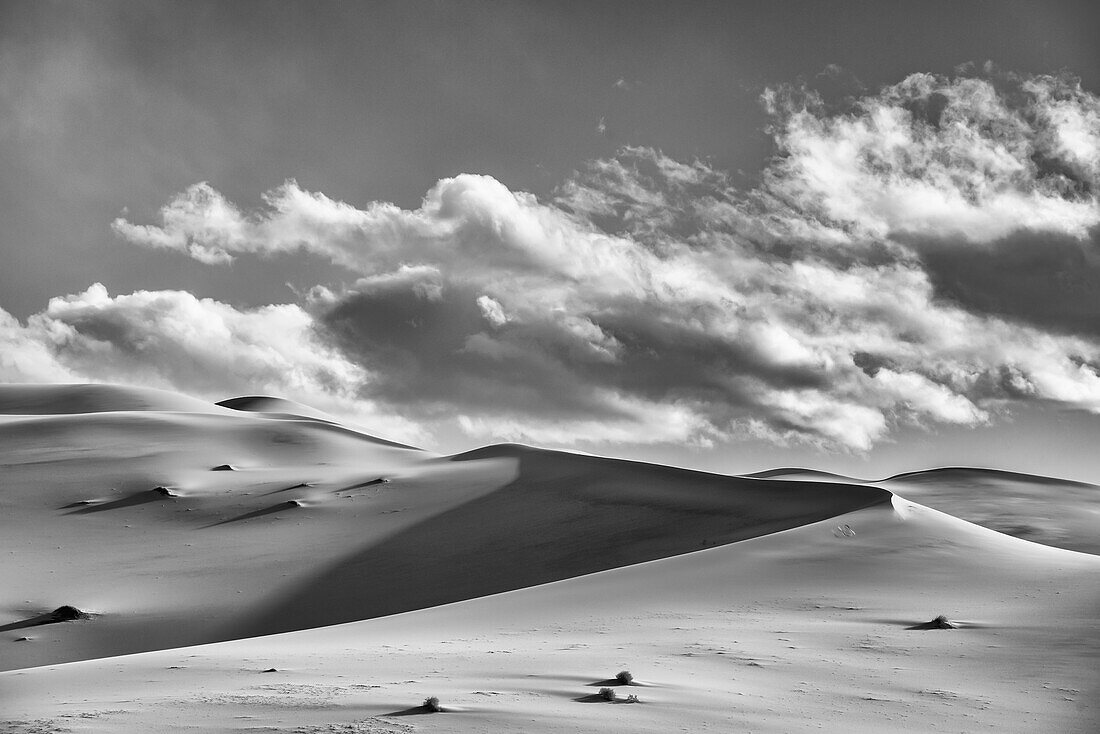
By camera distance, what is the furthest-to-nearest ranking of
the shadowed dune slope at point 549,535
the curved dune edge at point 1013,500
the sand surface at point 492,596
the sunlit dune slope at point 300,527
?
the curved dune edge at point 1013,500 < the shadowed dune slope at point 549,535 < the sunlit dune slope at point 300,527 < the sand surface at point 492,596

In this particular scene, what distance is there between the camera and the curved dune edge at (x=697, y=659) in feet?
28.8

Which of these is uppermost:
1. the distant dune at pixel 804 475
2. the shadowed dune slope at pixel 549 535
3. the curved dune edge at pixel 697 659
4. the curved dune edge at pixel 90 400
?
the curved dune edge at pixel 90 400

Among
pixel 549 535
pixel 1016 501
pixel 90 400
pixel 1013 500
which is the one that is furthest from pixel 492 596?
pixel 90 400

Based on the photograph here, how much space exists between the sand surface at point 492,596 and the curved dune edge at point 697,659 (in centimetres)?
6

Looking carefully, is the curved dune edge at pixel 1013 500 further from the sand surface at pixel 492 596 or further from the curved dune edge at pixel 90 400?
the curved dune edge at pixel 90 400

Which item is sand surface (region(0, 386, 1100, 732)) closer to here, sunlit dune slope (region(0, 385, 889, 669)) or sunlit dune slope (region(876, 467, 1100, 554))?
sunlit dune slope (region(0, 385, 889, 669))

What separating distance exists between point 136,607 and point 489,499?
1133 centimetres

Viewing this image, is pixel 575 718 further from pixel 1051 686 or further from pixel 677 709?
pixel 1051 686

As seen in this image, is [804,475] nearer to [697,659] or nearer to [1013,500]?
[1013,500]

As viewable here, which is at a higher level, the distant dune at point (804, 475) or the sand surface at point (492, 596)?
the distant dune at point (804, 475)

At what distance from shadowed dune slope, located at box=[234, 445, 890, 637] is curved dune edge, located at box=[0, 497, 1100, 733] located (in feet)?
16.4

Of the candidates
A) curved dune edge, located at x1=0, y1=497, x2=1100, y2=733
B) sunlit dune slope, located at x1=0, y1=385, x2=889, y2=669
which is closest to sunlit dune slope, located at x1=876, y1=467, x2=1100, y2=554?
sunlit dune slope, located at x1=0, y1=385, x2=889, y2=669

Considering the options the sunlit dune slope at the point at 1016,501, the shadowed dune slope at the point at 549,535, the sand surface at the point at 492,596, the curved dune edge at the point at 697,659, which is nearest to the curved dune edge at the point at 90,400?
the sand surface at the point at 492,596

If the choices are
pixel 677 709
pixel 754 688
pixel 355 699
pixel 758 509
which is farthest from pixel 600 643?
pixel 758 509
